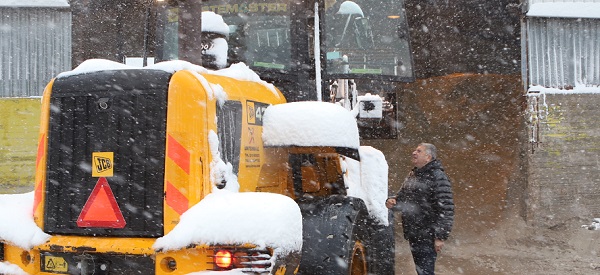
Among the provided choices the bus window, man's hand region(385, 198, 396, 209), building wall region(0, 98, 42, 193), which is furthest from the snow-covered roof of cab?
building wall region(0, 98, 42, 193)

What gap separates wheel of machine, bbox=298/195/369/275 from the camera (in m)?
3.99

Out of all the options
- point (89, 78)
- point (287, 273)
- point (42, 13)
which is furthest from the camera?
point (42, 13)

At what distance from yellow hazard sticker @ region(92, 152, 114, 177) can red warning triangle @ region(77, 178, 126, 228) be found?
4cm

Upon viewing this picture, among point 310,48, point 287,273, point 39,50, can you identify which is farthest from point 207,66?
point 39,50

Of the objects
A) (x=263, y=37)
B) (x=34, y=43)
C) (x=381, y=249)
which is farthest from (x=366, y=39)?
(x=34, y=43)

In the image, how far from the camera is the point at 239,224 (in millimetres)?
3311

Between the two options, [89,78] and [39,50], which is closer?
[89,78]

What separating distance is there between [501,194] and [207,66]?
673 cm

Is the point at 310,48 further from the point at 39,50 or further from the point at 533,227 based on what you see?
the point at 39,50

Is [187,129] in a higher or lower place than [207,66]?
lower

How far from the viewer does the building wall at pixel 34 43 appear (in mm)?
11766

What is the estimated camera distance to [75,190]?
12.5 feet

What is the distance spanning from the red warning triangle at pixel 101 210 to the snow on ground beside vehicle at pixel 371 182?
1.99 meters

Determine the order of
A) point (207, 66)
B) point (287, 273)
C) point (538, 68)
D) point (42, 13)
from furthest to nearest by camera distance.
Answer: point (42, 13) < point (538, 68) < point (207, 66) < point (287, 273)
